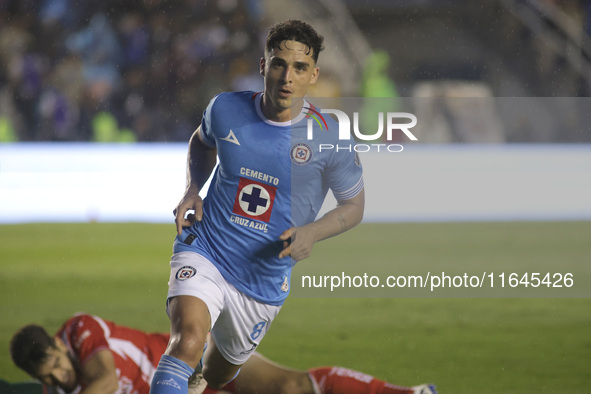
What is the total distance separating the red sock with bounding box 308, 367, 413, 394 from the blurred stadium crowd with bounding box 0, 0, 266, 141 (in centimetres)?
738

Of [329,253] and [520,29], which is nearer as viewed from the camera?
[329,253]

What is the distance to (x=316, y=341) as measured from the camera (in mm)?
5102

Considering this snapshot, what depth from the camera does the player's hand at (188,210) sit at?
10.3 feet

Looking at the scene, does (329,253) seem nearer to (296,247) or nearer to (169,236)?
(296,247)

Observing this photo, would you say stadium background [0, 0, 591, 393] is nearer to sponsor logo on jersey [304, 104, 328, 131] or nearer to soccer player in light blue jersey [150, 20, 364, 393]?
soccer player in light blue jersey [150, 20, 364, 393]

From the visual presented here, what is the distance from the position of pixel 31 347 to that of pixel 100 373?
35 centimetres

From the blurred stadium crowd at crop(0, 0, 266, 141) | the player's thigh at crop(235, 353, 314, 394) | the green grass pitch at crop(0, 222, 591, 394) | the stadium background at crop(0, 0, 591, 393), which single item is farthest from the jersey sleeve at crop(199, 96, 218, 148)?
the blurred stadium crowd at crop(0, 0, 266, 141)

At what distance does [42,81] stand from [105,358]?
8.71 meters

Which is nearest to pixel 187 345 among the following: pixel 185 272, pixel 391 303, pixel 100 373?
pixel 185 272

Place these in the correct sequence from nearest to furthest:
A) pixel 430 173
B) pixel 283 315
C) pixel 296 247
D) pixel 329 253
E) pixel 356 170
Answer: pixel 296 247, pixel 356 170, pixel 329 253, pixel 430 173, pixel 283 315

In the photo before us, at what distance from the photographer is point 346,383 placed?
11.6ft

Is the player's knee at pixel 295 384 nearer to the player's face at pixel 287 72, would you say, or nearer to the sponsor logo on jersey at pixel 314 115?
the sponsor logo on jersey at pixel 314 115

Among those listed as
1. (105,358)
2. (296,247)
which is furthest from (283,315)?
(296,247)

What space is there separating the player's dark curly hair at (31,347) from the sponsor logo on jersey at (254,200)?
1.13m
